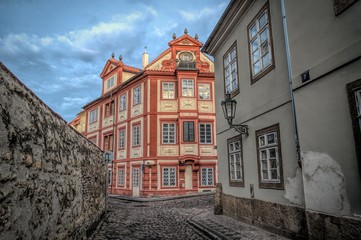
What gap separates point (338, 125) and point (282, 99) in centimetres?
229

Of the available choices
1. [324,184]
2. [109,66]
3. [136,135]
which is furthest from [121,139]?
[324,184]

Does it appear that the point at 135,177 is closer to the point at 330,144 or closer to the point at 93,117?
the point at 93,117

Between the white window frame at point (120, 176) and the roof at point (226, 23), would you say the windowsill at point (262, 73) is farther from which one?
the white window frame at point (120, 176)

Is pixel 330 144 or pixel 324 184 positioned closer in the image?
pixel 330 144

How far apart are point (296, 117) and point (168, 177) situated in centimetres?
1754

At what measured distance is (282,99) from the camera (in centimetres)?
746

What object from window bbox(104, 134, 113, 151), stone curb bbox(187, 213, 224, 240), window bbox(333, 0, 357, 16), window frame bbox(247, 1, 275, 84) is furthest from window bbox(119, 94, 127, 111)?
window bbox(333, 0, 357, 16)

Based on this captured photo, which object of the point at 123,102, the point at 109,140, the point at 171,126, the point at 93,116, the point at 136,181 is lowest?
the point at 136,181

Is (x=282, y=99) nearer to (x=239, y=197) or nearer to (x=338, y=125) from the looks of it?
(x=338, y=125)

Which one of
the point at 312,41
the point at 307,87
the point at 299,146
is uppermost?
the point at 312,41

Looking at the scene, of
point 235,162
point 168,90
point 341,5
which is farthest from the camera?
point 168,90

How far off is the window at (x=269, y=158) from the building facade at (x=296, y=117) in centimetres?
3

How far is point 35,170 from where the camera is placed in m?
3.96

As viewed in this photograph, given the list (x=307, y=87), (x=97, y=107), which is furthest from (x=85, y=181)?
(x=97, y=107)
